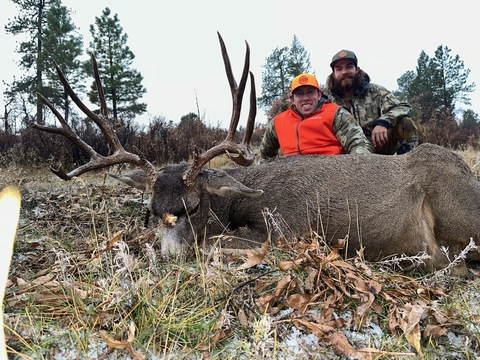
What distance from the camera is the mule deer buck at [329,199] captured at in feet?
12.7

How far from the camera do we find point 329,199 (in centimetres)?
400

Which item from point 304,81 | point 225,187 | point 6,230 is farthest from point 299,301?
point 304,81

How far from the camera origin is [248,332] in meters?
2.16

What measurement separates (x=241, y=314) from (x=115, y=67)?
101 feet

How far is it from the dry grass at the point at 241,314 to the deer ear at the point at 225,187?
0.91 metres

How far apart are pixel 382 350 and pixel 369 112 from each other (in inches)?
226

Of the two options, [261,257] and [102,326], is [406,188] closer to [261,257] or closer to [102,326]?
[261,257]

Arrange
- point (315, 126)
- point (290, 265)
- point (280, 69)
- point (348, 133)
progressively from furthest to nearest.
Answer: point (280, 69)
point (315, 126)
point (348, 133)
point (290, 265)

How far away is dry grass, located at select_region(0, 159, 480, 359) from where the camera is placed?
2016mm

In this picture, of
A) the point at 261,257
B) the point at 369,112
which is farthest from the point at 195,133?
the point at 261,257

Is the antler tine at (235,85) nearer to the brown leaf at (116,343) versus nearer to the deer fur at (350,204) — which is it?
the deer fur at (350,204)

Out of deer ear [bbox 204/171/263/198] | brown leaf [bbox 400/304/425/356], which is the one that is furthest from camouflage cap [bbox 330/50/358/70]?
brown leaf [bbox 400/304/425/356]

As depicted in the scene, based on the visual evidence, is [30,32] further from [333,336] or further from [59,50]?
[333,336]

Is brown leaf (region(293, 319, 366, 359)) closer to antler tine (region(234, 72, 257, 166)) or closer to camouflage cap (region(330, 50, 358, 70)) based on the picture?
antler tine (region(234, 72, 257, 166))
